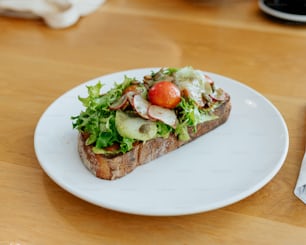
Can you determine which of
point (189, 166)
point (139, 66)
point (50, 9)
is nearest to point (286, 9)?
point (139, 66)

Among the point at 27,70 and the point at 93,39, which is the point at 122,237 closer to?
the point at 27,70

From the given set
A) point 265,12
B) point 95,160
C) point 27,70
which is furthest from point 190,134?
point 265,12

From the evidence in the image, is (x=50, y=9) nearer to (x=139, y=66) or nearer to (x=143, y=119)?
(x=139, y=66)

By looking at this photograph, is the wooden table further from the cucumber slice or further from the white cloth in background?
the cucumber slice

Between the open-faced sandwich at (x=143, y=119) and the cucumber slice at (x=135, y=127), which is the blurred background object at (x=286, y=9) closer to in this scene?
the open-faced sandwich at (x=143, y=119)

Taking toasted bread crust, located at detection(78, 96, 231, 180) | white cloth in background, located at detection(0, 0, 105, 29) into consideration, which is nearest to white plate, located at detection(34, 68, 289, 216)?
toasted bread crust, located at detection(78, 96, 231, 180)
